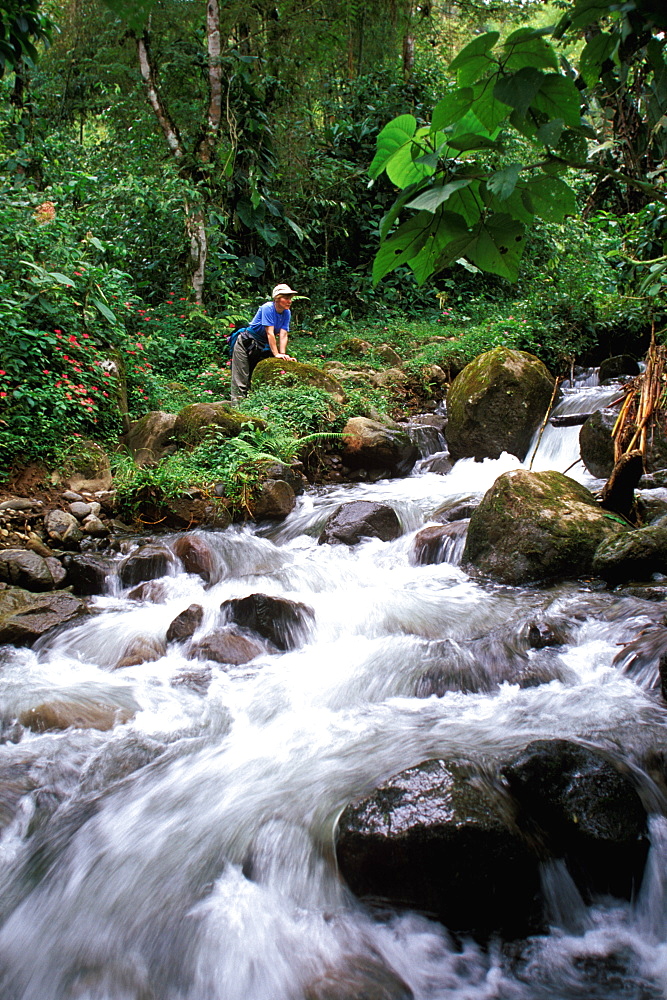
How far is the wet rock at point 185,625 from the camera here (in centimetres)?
475

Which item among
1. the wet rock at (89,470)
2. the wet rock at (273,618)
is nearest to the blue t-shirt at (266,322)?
the wet rock at (89,470)

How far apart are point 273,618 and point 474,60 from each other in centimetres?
420

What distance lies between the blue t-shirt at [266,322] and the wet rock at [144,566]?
178 inches

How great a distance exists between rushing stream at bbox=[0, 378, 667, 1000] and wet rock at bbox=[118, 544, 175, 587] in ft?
0.53

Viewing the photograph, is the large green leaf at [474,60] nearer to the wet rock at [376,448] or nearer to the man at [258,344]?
the wet rock at [376,448]

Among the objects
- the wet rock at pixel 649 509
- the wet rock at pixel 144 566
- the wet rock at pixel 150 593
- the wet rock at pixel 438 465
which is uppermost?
the wet rock at pixel 144 566

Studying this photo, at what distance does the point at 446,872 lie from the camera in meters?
2.44

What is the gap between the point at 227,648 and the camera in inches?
179

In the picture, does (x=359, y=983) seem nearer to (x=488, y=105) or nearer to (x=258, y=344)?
(x=488, y=105)

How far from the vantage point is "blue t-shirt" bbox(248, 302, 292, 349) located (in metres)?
9.36

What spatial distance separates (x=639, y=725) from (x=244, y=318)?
394 inches

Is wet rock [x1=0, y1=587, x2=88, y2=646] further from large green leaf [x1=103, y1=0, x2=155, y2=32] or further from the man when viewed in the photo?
the man

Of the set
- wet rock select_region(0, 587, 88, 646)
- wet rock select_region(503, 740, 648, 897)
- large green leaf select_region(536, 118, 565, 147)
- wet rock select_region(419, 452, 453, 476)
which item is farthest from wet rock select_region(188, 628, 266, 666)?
wet rock select_region(419, 452, 453, 476)

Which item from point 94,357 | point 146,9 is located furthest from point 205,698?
point 94,357
